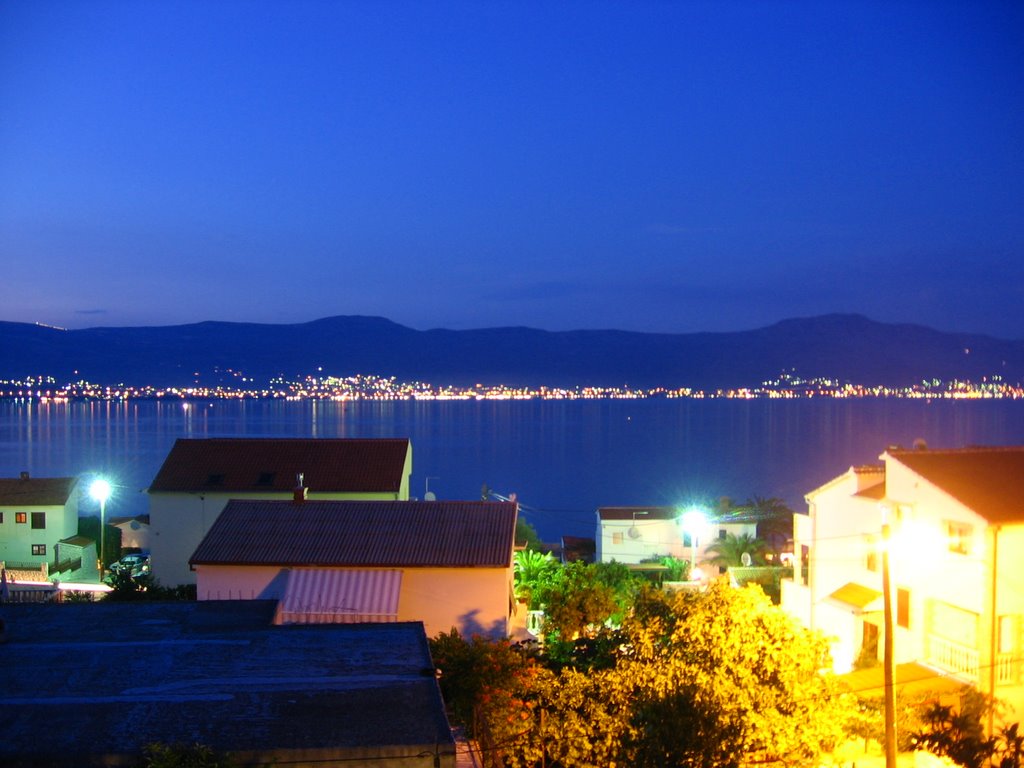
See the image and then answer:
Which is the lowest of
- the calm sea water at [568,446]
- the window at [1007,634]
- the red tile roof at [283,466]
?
the calm sea water at [568,446]

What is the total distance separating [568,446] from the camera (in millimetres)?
112312

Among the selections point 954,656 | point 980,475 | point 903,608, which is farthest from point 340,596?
point 980,475

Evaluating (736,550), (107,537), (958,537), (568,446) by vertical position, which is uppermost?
(958,537)

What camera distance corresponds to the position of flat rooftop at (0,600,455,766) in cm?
669

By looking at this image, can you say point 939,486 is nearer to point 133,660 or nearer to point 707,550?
point 133,660

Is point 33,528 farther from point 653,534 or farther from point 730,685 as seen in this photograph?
point 730,685

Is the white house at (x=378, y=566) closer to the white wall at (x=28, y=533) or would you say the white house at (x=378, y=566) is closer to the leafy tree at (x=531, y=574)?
the leafy tree at (x=531, y=574)

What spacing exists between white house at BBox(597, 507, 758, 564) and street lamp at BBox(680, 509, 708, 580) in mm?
50

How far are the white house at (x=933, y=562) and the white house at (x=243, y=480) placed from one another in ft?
40.2

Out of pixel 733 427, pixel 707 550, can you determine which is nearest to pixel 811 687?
pixel 707 550

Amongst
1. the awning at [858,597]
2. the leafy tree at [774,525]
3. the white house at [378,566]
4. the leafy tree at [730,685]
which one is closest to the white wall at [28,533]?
the white house at [378,566]

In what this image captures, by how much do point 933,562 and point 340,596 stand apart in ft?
31.4

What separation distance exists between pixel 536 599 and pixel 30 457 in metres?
87.6

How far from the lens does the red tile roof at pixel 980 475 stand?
14836 millimetres
